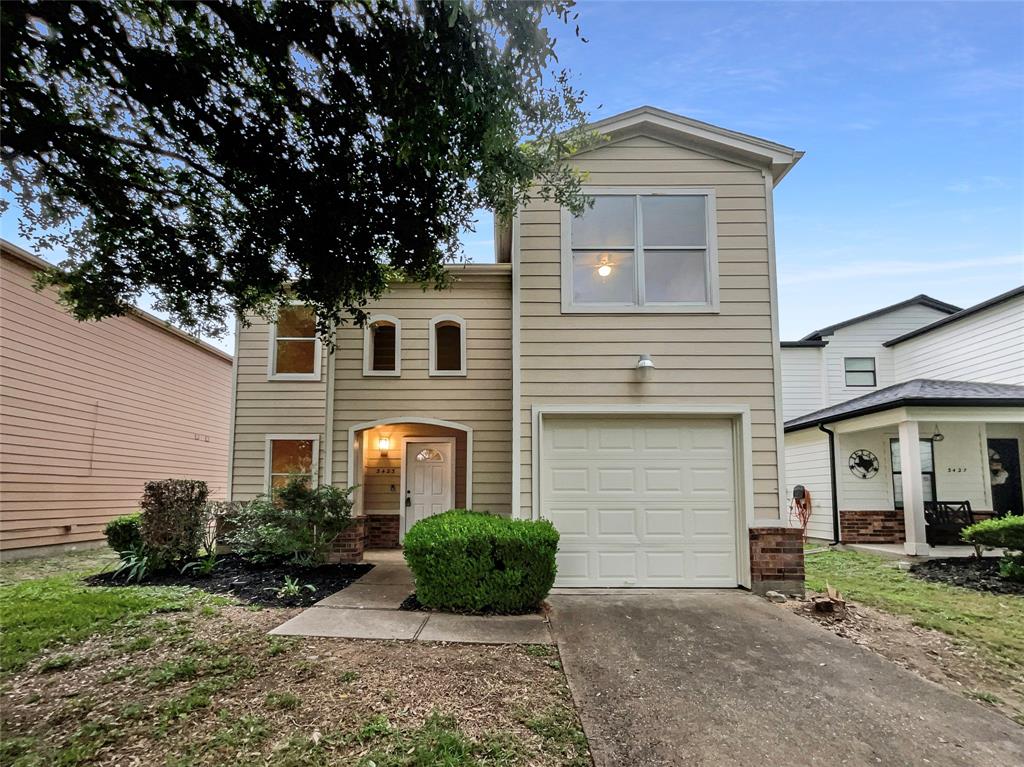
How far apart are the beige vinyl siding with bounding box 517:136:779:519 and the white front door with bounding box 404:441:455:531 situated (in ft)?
14.7

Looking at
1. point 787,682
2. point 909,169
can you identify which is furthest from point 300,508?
point 909,169

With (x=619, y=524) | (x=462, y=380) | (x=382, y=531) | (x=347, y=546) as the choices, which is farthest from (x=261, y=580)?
(x=619, y=524)

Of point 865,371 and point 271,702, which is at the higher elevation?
point 865,371

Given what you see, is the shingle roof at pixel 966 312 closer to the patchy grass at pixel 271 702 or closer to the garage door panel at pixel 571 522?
the garage door panel at pixel 571 522

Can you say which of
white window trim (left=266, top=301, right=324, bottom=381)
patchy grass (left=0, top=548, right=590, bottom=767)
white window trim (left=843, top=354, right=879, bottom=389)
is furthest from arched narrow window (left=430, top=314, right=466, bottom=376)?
white window trim (left=843, top=354, right=879, bottom=389)

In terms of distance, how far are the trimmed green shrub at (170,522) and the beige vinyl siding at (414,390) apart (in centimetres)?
201

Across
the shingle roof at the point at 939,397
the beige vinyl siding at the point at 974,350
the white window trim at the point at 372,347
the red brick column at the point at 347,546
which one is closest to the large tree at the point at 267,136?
the white window trim at the point at 372,347

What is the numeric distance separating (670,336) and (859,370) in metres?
12.7

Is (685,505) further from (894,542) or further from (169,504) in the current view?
(894,542)

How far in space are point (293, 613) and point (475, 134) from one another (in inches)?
195

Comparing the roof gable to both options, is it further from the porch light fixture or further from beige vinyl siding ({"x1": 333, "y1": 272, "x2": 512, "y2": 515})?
beige vinyl siding ({"x1": 333, "y1": 272, "x2": 512, "y2": 515})

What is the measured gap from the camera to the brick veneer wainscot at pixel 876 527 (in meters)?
11.6

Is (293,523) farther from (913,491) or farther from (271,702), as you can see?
(913,491)

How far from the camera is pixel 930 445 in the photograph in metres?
11.5
